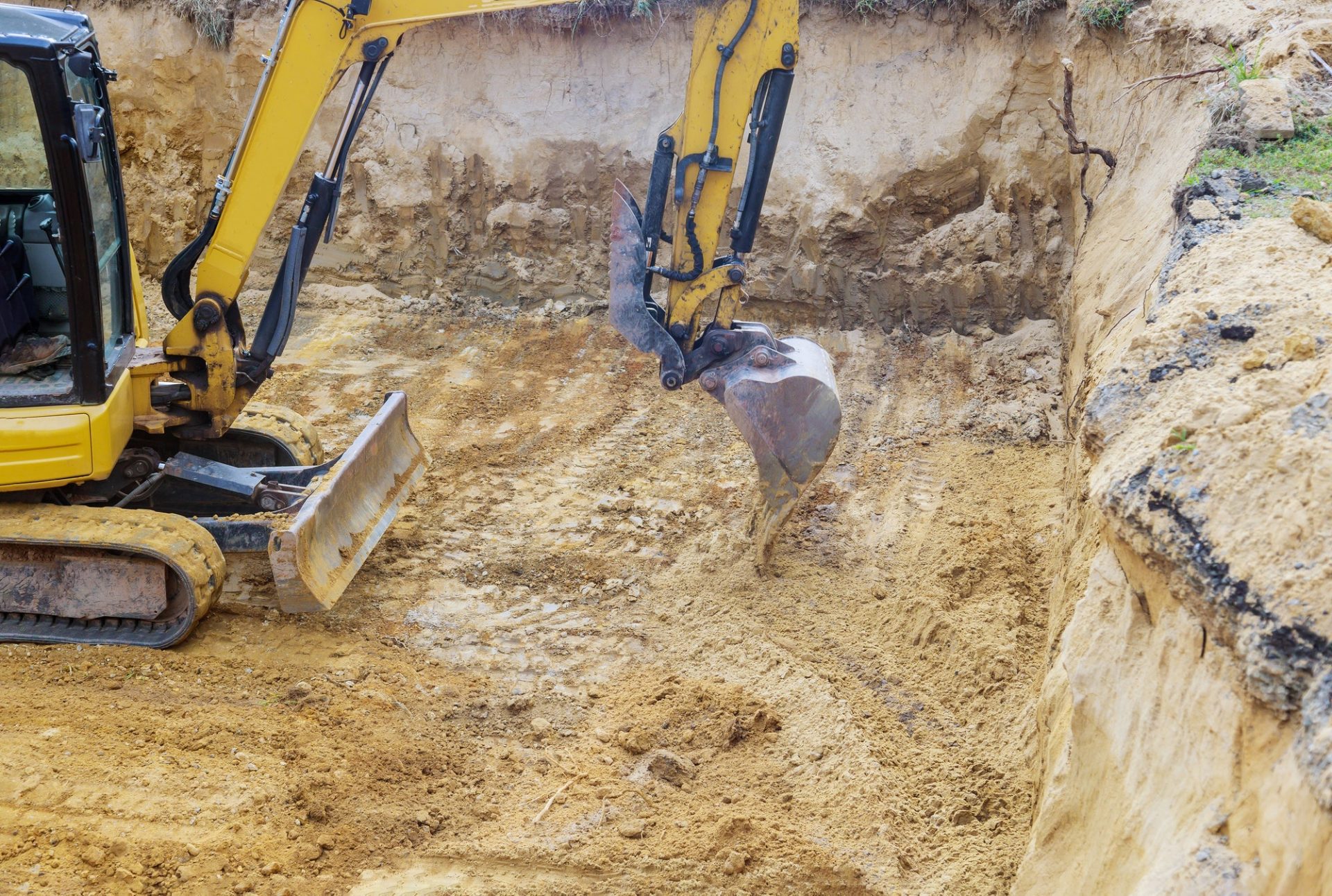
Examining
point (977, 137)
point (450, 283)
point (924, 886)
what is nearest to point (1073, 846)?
point (924, 886)

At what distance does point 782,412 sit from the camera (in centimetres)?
478

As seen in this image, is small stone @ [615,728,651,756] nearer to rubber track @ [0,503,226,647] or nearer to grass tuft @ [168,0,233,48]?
rubber track @ [0,503,226,647]

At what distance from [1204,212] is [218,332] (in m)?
4.07

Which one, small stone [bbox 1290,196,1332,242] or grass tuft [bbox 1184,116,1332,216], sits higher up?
grass tuft [bbox 1184,116,1332,216]

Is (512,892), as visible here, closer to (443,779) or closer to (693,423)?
(443,779)

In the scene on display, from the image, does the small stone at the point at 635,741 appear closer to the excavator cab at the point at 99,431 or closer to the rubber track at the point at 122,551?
the excavator cab at the point at 99,431

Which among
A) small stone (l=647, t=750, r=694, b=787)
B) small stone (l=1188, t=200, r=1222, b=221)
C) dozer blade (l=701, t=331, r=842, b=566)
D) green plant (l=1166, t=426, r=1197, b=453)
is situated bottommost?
small stone (l=647, t=750, r=694, b=787)

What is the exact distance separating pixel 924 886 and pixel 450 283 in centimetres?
667

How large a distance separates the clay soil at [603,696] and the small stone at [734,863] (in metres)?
0.01

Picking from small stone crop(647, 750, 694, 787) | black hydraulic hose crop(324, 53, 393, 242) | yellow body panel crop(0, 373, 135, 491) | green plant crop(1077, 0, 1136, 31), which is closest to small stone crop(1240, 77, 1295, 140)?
green plant crop(1077, 0, 1136, 31)

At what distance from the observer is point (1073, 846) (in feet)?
8.16

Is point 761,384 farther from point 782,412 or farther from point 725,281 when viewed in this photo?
point 725,281

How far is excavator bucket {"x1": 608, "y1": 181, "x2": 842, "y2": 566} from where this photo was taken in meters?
4.76

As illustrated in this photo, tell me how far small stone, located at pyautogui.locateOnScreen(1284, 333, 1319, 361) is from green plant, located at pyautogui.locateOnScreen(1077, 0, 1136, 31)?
192 inches
